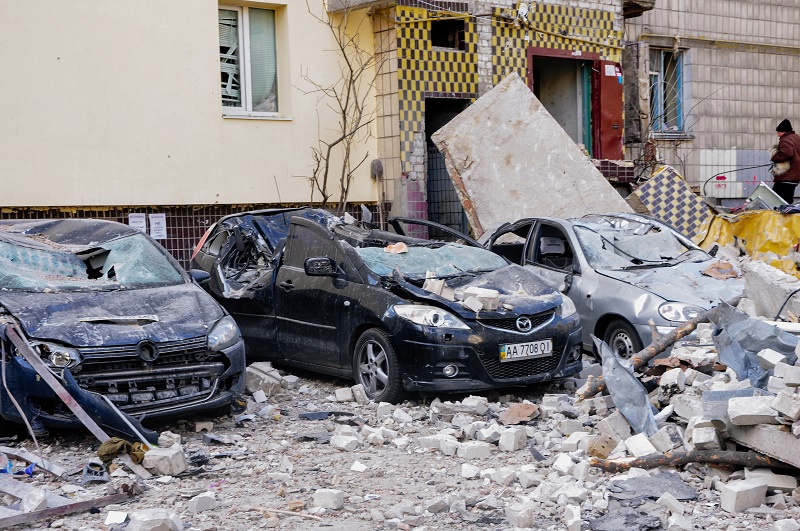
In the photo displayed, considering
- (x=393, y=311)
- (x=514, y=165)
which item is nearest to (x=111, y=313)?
(x=393, y=311)

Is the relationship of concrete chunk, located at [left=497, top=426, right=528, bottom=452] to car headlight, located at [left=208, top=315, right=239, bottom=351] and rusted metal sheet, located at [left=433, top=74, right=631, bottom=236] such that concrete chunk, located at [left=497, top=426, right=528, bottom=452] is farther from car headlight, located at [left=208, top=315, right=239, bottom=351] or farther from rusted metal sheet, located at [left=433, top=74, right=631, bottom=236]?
rusted metal sheet, located at [left=433, top=74, right=631, bottom=236]

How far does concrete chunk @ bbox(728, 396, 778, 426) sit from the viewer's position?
18.7 ft

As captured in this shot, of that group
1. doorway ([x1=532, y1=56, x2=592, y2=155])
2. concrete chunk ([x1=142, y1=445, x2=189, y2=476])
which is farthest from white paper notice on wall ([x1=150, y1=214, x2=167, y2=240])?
doorway ([x1=532, y1=56, x2=592, y2=155])

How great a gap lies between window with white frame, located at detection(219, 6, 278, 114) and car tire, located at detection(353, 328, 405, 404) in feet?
20.8

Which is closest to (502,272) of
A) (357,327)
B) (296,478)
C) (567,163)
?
(357,327)

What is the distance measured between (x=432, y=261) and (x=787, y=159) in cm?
975

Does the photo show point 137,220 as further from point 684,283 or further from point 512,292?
point 684,283

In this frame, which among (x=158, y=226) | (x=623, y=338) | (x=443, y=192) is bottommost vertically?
(x=623, y=338)

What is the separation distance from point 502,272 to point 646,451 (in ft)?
10.3

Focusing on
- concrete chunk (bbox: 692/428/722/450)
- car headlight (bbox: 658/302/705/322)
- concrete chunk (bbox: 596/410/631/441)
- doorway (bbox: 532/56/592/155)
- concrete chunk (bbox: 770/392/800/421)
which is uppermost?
doorway (bbox: 532/56/592/155)

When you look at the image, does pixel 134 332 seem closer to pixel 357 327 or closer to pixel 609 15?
pixel 357 327

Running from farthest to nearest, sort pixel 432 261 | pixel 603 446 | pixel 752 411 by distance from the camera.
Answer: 1. pixel 432 261
2. pixel 603 446
3. pixel 752 411

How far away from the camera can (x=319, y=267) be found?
8.72m

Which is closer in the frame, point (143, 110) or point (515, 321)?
point (515, 321)
